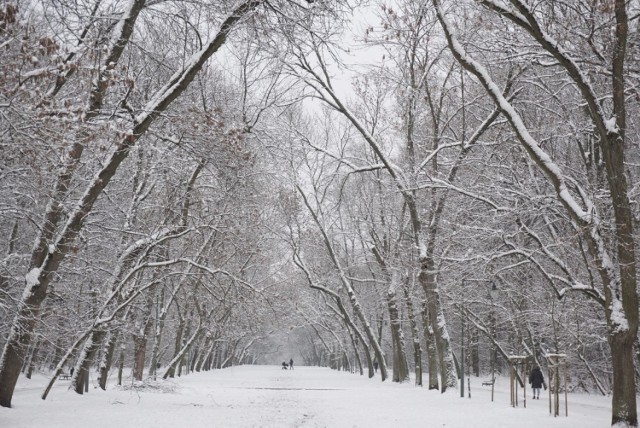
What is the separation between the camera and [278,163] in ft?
57.2

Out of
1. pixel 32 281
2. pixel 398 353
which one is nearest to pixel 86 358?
pixel 32 281

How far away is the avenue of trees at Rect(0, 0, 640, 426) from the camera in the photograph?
25.6ft

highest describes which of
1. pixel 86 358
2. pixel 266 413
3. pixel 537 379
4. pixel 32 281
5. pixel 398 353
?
pixel 32 281

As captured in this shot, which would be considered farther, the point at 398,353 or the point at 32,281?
the point at 398,353

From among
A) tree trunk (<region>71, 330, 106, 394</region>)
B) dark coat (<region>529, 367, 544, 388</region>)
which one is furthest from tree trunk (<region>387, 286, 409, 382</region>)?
tree trunk (<region>71, 330, 106, 394</region>)

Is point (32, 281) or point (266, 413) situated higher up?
point (32, 281)

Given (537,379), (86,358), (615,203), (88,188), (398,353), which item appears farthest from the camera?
(398,353)

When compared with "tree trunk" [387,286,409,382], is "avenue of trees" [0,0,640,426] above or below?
above

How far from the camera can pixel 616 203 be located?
9516mm

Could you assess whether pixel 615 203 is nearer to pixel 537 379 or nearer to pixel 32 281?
pixel 32 281

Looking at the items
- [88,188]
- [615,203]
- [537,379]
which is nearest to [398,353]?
[537,379]

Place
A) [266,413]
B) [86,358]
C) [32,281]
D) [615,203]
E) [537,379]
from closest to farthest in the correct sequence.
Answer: [615,203] < [32,281] < [266,413] < [86,358] < [537,379]

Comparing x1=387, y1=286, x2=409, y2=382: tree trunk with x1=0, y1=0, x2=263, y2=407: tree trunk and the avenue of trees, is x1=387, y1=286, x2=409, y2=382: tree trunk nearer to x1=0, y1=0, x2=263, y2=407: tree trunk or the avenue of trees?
the avenue of trees

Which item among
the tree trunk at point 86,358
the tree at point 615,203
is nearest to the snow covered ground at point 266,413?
the tree trunk at point 86,358
